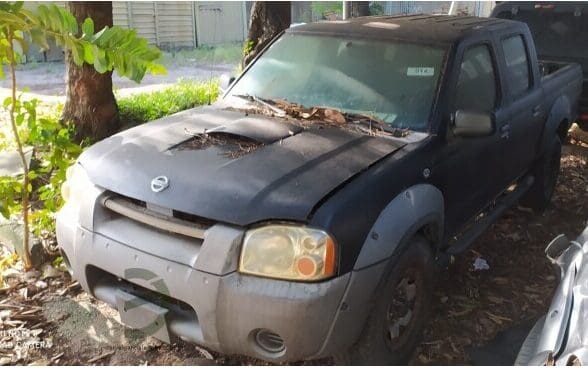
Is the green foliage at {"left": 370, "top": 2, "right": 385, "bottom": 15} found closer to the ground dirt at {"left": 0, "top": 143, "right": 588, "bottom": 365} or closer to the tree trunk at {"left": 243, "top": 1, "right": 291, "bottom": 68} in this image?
the tree trunk at {"left": 243, "top": 1, "right": 291, "bottom": 68}

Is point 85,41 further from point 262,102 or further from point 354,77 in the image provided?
point 354,77

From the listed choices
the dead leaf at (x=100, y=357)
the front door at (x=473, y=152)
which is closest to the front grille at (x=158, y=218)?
the dead leaf at (x=100, y=357)

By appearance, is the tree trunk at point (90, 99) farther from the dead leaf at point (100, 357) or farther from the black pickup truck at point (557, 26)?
the black pickup truck at point (557, 26)

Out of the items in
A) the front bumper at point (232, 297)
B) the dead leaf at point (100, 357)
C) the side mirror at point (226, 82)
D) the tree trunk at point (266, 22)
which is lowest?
the dead leaf at point (100, 357)

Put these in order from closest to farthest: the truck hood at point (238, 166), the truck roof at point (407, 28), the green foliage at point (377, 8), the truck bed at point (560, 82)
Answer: the truck hood at point (238, 166)
the truck roof at point (407, 28)
the truck bed at point (560, 82)
the green foliage at point (377, 8)

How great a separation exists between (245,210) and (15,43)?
79.9 inches

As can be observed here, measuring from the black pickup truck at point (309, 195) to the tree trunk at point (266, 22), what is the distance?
3278 millimetres

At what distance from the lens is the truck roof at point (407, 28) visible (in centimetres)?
363

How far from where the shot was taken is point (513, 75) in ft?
14.1

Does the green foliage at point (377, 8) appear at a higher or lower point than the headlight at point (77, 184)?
higher

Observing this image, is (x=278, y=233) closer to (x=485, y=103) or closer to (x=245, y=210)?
(x=245, y=210)

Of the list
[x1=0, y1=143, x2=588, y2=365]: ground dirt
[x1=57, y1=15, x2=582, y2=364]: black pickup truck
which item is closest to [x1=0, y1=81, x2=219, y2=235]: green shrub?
[x1=0, y1=143, x2=588, y2=365]: ground dirt

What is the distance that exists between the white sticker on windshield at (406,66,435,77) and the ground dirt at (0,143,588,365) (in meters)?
1.27

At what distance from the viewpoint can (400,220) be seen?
8.70 feet
